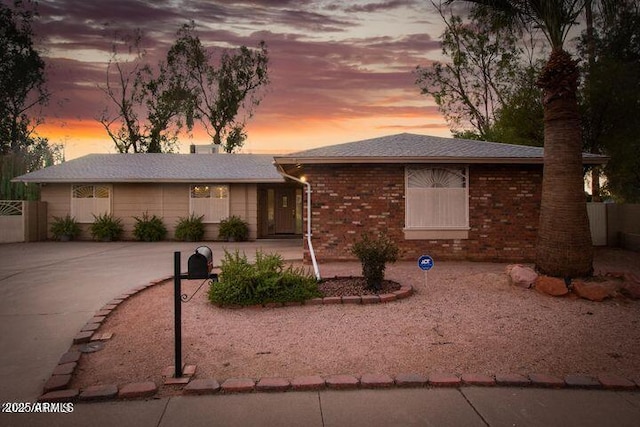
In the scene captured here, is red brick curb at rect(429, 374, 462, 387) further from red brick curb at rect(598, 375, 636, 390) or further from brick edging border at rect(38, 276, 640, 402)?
red brick curb at rect(598, 375, 636, 390)

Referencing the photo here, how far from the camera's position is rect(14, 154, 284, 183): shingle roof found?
17.8 metres

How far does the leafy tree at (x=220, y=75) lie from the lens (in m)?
32.8

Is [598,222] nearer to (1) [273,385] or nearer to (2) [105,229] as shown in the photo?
(1) [273,385]

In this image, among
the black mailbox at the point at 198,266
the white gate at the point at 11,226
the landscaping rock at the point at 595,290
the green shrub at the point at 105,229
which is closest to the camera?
the black mailbox at the point at 198,266

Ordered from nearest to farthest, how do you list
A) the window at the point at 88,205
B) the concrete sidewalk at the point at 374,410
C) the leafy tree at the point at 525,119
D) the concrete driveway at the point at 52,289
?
the concrete sidewalk at the point at 374,410, the concrete driveway at the point at 52,289, the leafy tree at the point at 525,119, the window at the point at 88,205

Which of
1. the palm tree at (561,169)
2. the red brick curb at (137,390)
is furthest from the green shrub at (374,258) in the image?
the red brick curb at (137,390)

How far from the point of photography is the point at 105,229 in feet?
58.1

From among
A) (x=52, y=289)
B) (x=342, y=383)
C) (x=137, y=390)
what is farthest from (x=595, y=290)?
(x=52, y=289)

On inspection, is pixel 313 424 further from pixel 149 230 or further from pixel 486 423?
pixel 149 230

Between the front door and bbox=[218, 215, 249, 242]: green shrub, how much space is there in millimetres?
2574

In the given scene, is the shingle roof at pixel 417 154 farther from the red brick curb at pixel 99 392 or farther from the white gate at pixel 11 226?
the white gate at pixel 11 226

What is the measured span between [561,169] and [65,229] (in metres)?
18.0

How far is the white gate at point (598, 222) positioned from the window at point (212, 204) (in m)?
13.8

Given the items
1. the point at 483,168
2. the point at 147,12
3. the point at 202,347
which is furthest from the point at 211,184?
the point at 202,347
